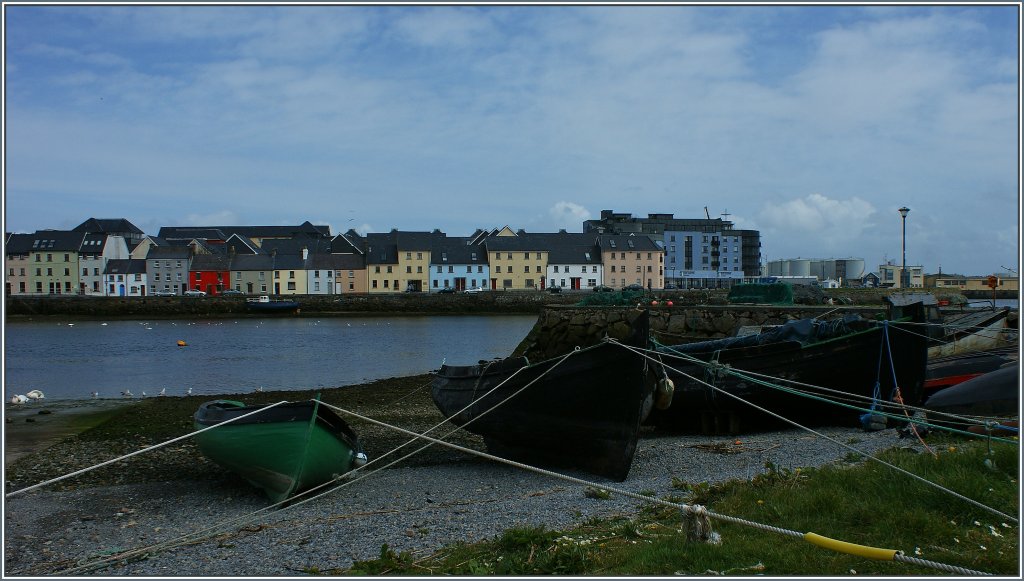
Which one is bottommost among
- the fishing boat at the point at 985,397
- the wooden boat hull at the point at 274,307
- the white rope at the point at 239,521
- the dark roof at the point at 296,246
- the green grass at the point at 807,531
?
the white rope at the point at 239,521

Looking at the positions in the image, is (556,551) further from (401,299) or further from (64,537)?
(401,299)

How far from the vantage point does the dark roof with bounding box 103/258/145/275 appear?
292 feet

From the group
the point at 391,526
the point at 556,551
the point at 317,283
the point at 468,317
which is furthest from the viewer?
the point at 317,283

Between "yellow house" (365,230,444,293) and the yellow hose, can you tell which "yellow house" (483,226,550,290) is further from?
the yellow hose

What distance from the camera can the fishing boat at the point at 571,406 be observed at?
1061 centimetres

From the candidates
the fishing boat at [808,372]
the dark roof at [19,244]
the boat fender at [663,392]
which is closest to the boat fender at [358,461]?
the boat fender at [663,392]

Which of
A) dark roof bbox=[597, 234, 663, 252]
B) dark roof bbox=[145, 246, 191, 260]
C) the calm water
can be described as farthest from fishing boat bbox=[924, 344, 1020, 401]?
dark roof bbox=[145, 246, 191, 260]

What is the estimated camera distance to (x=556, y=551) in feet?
20.2

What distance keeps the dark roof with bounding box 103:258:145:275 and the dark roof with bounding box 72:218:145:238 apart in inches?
321

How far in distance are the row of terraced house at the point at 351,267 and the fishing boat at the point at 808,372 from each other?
73.4 m

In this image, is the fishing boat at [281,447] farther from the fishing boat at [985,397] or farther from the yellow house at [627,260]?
the yellow house at [627,260]

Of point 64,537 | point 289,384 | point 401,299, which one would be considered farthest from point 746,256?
point 64,537

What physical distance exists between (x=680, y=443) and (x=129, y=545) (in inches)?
322

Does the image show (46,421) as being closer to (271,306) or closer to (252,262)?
(271,306)
